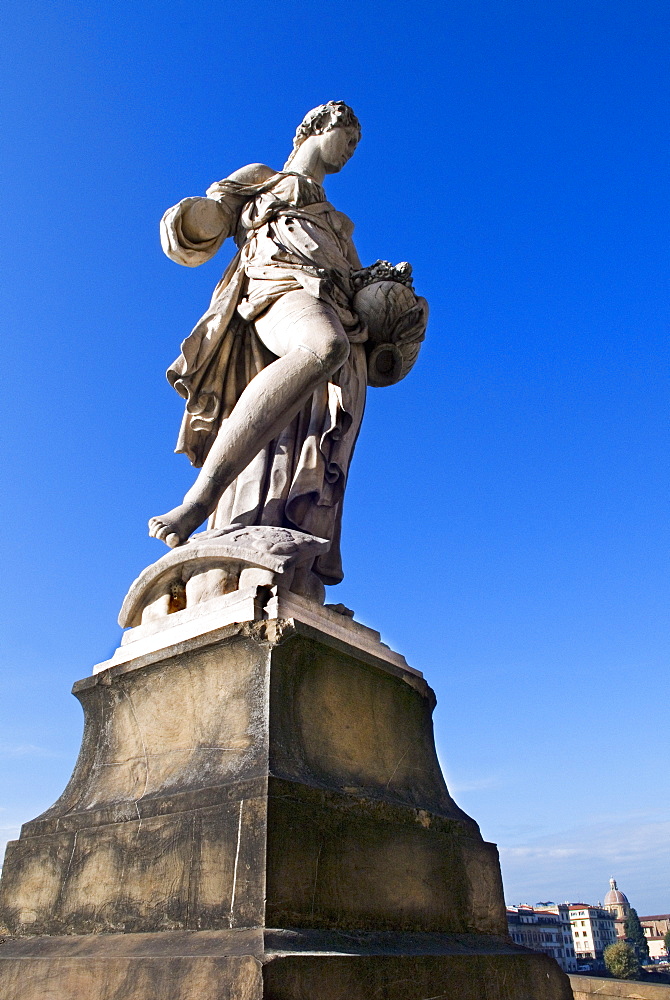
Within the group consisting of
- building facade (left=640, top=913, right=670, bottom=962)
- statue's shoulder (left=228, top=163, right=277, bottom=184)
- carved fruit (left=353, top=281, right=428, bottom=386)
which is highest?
statue's shoulder (left=228, top=163, right=277, bottom=184)

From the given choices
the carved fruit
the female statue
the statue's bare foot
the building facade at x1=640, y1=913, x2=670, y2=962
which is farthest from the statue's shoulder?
the building facade at x1=640, y1=913, x2=670, y2=962

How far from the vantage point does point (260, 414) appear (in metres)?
4.02

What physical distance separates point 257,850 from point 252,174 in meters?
4.56

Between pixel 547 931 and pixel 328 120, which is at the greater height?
pixel 328 120

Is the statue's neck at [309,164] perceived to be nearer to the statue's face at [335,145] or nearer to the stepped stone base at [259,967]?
the statue's face at [335,145]

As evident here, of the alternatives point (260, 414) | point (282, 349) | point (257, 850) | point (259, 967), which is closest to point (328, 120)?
point (282, 349)

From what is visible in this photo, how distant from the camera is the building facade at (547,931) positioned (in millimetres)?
78500

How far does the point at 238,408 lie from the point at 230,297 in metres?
1.13

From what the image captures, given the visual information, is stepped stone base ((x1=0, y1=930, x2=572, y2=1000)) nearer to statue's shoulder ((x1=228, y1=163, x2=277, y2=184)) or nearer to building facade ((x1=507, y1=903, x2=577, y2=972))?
statue's shoulder ((x1=228, y1=163, x2=277, y2=184))

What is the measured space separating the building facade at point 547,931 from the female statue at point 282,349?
8291cm

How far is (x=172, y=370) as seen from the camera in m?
4.71

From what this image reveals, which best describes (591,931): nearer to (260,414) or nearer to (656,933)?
(656,933)

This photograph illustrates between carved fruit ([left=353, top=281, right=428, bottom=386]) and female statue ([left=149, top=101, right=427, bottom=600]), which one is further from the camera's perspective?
carved fruit ([left=353, top=281, right=428, bottom=386])

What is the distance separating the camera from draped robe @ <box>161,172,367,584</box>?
425cm
